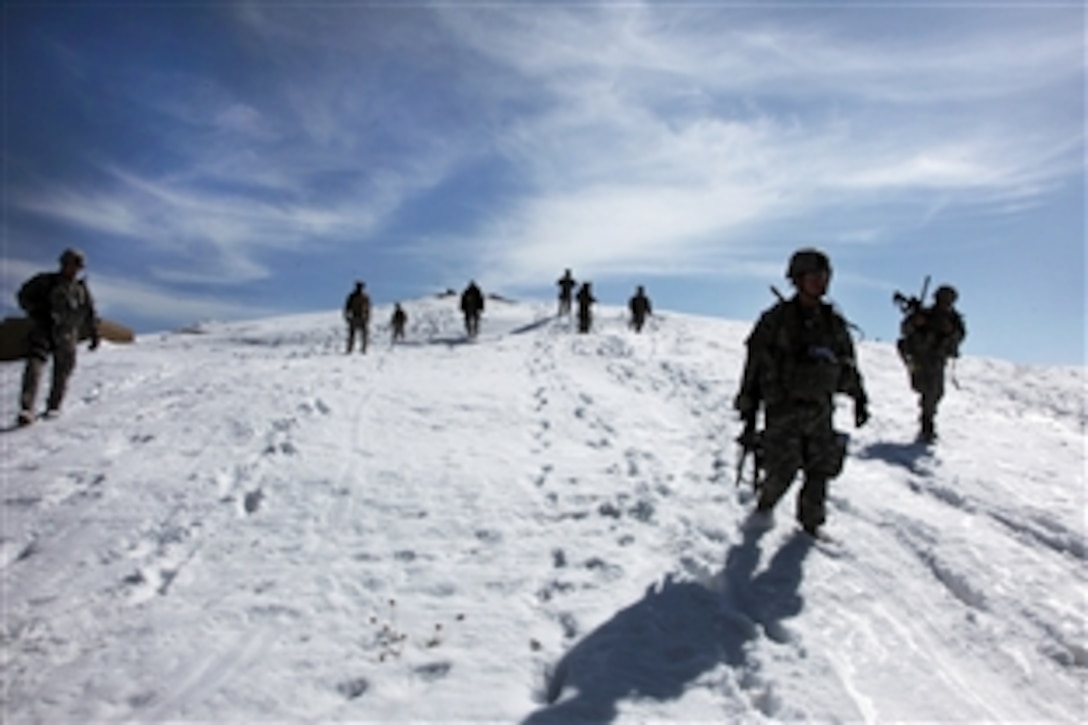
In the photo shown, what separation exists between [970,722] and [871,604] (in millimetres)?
1099

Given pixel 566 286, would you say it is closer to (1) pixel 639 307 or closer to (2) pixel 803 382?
(1) pixel 639 307

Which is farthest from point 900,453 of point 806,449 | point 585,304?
point 585,304

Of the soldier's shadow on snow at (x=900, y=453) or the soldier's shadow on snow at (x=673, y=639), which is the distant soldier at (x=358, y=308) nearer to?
the soldier's shadow on snow at (x=900, y=453)

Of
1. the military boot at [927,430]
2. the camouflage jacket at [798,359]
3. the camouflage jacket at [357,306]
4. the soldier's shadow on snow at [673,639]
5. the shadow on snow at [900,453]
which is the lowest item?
the soldier's shadow on snow at [673,639]

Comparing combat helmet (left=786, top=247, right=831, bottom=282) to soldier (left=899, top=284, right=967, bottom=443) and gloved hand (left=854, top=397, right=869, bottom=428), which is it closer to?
gloved hand (left=854, top=397, right=869, bottom=428)

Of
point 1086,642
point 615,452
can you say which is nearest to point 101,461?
point 615,452

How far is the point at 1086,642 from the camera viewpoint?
4.26 metres

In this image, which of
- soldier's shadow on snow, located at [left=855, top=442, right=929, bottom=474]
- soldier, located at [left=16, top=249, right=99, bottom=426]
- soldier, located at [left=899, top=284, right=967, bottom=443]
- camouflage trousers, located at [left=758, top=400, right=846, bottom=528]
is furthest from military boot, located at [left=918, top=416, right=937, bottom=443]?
soldier, located at [left=16, top=249, right=99, bottom=426]

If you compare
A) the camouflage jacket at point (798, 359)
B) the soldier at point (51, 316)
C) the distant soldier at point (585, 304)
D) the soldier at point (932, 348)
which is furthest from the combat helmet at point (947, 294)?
the distant soldier at point (585, 304)

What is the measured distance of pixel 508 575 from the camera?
4.89 meters

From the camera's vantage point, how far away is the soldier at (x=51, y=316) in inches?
383

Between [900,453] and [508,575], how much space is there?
693 cm

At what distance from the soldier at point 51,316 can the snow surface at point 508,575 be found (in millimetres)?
816

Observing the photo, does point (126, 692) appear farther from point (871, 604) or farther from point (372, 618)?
point (871, 604)
